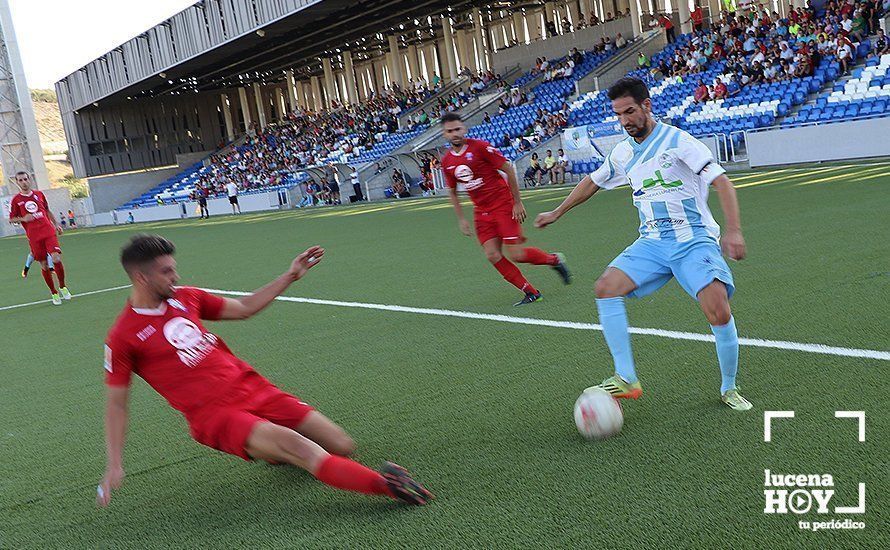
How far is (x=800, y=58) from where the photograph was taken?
25.2m

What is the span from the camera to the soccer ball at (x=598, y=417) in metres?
4.30

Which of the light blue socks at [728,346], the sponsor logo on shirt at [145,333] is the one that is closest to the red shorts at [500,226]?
the light blue socks at [728,346]

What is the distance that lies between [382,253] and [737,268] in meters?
7.17

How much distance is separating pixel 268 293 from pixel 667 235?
83.6 inches

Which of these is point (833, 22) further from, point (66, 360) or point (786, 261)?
point (66, 360)

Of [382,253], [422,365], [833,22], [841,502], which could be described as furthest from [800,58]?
[841,502]

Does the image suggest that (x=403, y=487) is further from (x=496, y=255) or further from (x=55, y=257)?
(x=55, y=257)

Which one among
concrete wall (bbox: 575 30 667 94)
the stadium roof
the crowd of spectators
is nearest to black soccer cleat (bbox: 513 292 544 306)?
the crowd of spectators

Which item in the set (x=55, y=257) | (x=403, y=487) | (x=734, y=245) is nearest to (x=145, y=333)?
(x=403, y=487)

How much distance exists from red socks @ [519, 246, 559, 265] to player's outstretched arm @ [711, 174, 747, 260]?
14.1 feet

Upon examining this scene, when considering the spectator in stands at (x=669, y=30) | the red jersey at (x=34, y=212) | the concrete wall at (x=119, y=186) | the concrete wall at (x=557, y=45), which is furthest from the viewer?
the concrete wall at (x=119, y=186)

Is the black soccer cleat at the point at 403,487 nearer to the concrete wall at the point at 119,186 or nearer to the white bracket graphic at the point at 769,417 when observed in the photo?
the white bracket graphic at the point at 769,417

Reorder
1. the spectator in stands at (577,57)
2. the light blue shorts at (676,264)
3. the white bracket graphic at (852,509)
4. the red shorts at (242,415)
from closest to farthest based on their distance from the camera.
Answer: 1. the white bracket graphic at (852,509)
2. the red shorts at (242,415)
3. the light blue shorts at (676,264)
4. the spectator in stands at (577,57)

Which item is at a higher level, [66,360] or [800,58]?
[800,58]
